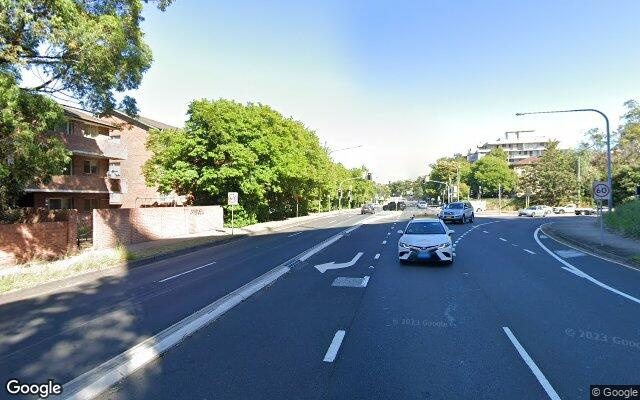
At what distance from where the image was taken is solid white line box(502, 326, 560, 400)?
15.9 feet

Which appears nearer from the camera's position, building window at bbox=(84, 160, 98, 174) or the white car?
the white car

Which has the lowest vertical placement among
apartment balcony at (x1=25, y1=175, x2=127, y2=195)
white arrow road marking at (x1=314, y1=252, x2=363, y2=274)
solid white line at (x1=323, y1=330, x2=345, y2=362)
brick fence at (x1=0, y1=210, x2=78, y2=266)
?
white arrow road marking at (x1=314, y1=252, x2=363, y2=274)

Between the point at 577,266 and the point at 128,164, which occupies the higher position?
the point at 128,164

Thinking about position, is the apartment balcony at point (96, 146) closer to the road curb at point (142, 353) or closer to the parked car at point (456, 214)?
the parked car at point (456, 214)

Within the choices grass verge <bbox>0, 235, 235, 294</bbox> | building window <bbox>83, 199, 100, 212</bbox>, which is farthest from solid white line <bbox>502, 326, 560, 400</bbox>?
building window <bbox>83, 199, 100, 212</bbox>

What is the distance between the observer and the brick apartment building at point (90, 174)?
34.4 m

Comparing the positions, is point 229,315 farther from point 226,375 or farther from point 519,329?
point 519,329

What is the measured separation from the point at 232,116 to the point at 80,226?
1449 cm

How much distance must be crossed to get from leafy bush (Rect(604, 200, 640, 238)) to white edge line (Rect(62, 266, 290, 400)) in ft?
75.2

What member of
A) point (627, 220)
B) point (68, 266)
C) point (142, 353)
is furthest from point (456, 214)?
point (142, 353)

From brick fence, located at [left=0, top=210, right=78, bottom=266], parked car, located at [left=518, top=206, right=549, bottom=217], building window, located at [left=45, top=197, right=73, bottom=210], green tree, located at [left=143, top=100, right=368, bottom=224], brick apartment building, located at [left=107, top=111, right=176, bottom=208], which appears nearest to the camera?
brick fence, located at [left=0, top=210, right=78, bottom=266]

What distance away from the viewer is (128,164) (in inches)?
1903

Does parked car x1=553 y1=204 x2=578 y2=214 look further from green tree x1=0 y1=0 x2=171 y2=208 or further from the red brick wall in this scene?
green tree x1=0 y1=0 x2=171 y2=208

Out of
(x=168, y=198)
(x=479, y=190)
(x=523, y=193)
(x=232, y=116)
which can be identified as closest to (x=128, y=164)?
(x=168, y=198)
